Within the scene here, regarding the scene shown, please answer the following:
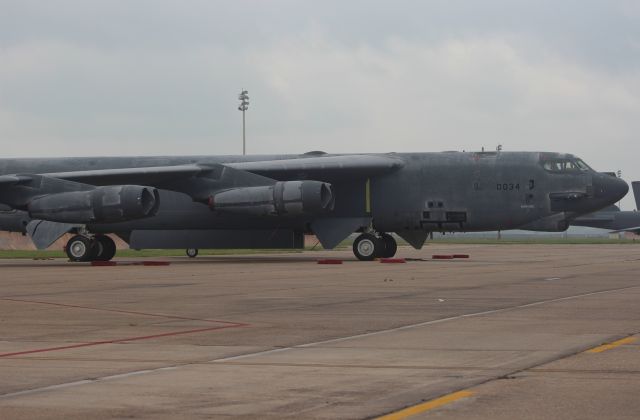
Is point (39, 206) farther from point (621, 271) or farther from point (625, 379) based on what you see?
point (625, 379)

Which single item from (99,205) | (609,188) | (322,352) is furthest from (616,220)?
(322,352)

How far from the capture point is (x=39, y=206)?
1428 inches

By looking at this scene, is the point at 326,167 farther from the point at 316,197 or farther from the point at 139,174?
the point at 139,174

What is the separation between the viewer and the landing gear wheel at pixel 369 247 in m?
37.5

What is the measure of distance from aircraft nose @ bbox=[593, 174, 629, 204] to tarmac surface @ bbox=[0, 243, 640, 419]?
1554 centimetres

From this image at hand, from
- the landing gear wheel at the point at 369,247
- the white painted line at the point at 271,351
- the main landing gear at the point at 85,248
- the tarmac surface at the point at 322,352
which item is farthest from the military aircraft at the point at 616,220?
the white painted line at the point at 271,351

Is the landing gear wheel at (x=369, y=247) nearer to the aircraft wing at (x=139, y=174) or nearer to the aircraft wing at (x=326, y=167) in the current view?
the aircraft wing at (x=326, y=167)

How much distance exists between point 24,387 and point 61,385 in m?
0.30

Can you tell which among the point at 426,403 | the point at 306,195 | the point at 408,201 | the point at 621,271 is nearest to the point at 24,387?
the point at 426,403

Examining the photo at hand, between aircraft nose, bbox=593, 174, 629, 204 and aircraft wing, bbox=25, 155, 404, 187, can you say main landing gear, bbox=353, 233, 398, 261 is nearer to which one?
aircraft wing, bbox=25, 155, 404, 187

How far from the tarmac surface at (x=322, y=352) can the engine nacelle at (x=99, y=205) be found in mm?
13426

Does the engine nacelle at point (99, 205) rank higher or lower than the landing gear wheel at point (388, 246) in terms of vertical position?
higher

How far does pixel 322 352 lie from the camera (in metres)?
11.0

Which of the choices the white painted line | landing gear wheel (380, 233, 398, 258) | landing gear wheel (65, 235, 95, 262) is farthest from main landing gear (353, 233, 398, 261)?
the white painted line
